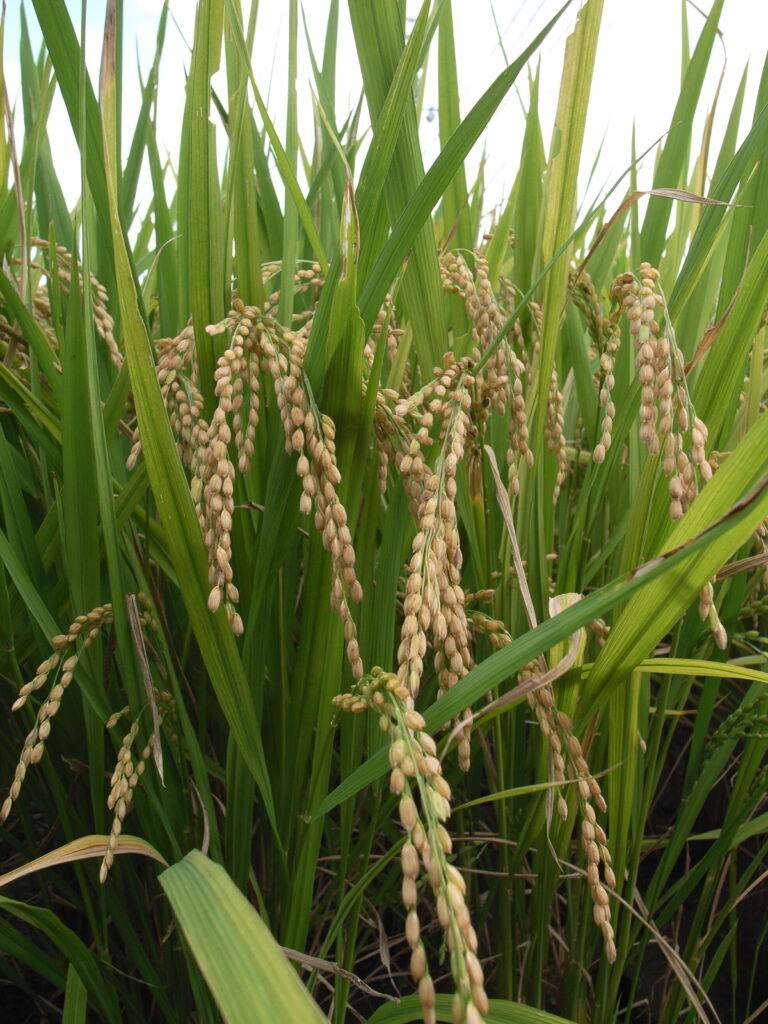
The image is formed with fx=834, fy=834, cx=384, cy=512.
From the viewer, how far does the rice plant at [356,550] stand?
2.46ft

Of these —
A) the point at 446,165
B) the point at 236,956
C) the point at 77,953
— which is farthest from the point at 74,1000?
the point at 446,165

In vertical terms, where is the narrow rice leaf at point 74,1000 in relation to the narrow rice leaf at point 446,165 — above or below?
below

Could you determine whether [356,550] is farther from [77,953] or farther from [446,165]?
[77,953]

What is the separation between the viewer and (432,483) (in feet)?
2.45

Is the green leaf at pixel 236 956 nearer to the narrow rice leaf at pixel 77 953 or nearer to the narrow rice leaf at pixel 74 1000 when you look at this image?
the narrow rice leaf at pixel 77 953

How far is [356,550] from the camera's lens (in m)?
1.02

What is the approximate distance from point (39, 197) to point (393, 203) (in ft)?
2.42

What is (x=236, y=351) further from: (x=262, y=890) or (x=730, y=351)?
(x=262, y=890)

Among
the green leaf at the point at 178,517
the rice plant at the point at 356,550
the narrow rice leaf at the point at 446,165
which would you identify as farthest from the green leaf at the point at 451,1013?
the narrow rice leaf at the point at 446,165

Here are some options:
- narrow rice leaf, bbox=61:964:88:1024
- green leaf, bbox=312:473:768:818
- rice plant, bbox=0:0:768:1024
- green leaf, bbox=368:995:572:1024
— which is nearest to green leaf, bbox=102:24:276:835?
rice plant, bbox=0:0:768:1024

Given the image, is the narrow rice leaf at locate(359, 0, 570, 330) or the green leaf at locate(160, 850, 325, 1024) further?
the narrow rice leaf at locate(359, 0, 570, 330)

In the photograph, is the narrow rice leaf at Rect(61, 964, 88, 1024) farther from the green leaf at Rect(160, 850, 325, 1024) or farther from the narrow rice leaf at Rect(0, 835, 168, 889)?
the green leaf at Rect(160, 850, 325, 1024)

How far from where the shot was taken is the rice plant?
0.75 metres

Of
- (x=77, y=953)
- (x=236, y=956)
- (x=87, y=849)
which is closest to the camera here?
(x=236, y=956)
